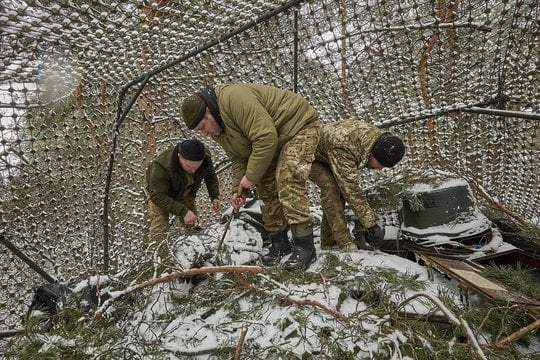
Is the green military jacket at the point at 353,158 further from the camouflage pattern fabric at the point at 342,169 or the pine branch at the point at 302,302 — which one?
the pine branch at the point at 302,302

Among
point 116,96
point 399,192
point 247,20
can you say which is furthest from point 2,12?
point 399,192

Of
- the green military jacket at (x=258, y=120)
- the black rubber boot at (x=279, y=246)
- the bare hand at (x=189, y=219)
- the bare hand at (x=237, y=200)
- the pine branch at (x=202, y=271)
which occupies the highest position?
the green military jacket at (x=258, y=120)

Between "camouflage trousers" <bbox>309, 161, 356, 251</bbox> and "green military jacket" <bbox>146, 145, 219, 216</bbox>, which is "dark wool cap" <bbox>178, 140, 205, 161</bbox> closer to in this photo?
"green military jacket" <bbox>146, 145, 219, 216</bbox>

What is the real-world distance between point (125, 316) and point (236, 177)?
1.39 metres

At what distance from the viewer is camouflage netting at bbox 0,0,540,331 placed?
2.75 metres

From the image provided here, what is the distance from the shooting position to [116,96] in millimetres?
3617

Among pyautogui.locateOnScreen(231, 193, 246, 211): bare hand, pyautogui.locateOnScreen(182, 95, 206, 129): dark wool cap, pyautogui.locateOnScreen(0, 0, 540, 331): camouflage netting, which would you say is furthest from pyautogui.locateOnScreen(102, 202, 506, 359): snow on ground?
pyautogui.locateOnScreen(182, 95, 206, 129): dark wool cap

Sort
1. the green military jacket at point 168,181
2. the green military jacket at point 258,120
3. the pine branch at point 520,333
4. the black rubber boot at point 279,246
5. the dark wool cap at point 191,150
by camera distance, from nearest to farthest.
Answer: the pine branch at point 520,333
the green military jacket at point 258,120
the black rubber boot at point 279,246
the dark wool cap at point 191,150
the green military jacket at point 168,181

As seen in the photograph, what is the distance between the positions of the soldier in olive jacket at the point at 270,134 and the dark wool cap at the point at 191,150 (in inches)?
21.8

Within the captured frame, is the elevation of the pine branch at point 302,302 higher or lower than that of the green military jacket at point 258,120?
lower

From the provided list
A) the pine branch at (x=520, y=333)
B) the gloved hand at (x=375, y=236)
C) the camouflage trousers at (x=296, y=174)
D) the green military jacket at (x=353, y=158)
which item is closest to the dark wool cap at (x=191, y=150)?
the camouflage trousers at (x=296, y=174)

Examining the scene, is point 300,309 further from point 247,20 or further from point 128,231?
point 128,231

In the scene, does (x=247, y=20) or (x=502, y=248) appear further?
(x=247, y=20)

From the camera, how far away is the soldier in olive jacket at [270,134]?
2.47 meters
